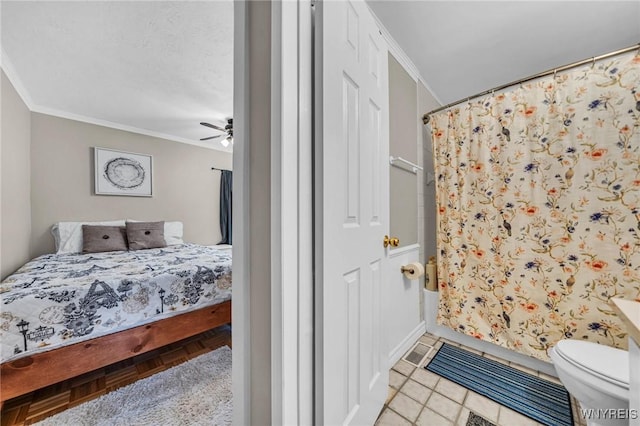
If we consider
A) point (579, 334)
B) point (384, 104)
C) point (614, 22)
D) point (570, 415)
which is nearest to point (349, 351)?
point (384, 104)

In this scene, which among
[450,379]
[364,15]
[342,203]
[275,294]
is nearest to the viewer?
[275,294]

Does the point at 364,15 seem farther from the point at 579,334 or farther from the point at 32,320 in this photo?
the point at 32,320

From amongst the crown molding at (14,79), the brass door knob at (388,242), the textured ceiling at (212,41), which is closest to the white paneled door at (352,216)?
the brass door knob at (388,242)

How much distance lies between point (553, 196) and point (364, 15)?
159cm

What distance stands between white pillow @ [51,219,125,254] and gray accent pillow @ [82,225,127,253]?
7 centimetres

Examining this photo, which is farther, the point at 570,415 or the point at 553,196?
the point at 553,196

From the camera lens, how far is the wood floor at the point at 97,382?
4.46 ft

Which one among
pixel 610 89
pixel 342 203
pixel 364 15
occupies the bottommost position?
pixel 342 203

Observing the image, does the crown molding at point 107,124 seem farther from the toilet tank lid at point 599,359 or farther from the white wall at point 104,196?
the toilet tank lid at point 599,359

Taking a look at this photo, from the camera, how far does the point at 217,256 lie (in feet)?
8.35

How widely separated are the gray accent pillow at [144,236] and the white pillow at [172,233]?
0.62 feet

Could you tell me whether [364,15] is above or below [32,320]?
above

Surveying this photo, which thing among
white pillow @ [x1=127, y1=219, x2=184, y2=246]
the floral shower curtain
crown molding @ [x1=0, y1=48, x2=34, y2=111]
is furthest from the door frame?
white pillow @ [x1=127, y1=219, x2=184, y2=246]

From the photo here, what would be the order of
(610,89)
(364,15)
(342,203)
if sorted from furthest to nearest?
(610,89) → (364,15) → (342,203)
